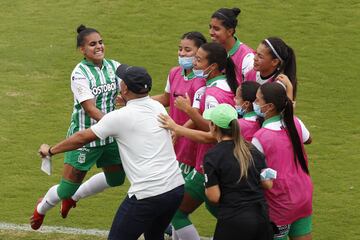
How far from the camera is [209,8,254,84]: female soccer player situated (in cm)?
930

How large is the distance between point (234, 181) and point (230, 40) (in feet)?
8.33

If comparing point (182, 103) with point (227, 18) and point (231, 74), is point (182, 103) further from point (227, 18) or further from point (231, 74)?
point (227, 18)

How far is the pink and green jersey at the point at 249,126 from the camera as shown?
26.6ft

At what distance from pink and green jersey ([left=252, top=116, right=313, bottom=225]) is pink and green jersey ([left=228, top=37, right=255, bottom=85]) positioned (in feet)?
4.73

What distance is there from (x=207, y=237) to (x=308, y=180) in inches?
83.6

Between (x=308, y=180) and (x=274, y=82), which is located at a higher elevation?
(x=274, y=82)

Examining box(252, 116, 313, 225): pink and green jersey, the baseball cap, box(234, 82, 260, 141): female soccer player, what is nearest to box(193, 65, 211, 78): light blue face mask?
box(234, 82, 260, 141): female soccer player

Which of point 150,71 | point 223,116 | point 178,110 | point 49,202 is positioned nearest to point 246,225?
point 223,116

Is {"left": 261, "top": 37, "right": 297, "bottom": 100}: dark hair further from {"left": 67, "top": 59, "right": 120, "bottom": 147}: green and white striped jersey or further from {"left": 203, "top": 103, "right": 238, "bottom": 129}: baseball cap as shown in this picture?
{"left": 67, "top": 59, "right": 120, "bottom": 147}: green and white striped jersey

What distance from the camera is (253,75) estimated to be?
29.6 ft

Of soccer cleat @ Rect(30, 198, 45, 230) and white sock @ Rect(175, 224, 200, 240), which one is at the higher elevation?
white sock @ Rect(175, 224, 200, 240)

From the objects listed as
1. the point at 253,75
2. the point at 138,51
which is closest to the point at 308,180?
the point at 253,75

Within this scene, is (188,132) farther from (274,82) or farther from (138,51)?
(138,51)

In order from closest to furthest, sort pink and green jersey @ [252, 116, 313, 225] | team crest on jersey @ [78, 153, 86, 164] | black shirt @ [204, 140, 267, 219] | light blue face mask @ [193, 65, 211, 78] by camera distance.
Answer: black shirt @ [204, 140, 267, 219] → pink and green jersey @ [252, 116, 313, 225] → light blue face mask @ [193, 65, 211, 78] → team crest on jersey @ [78, 153, 86, 164]
